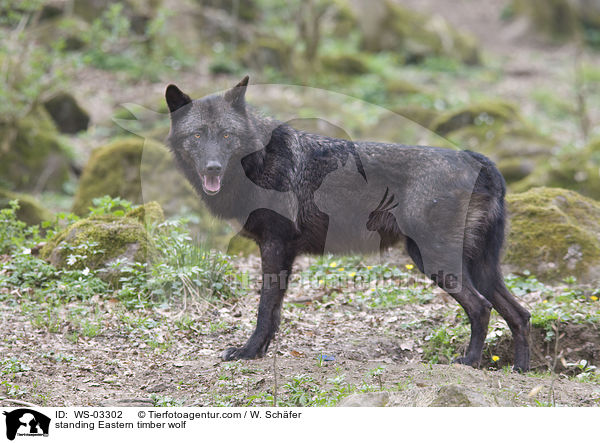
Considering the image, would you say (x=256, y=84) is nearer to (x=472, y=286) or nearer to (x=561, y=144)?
(x=561, y=144)

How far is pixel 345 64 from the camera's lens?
20.3 metres

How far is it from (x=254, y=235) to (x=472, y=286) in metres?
2.09

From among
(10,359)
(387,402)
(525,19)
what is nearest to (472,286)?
(387,402)

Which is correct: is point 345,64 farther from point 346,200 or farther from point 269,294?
point 269,294

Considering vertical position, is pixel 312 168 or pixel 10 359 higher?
pixel 312 168

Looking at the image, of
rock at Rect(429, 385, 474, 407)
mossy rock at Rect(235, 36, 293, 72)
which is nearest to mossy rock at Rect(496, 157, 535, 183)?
rock at Rect(429, 385, 474, 407)

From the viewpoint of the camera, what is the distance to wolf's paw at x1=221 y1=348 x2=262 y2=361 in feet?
19.4

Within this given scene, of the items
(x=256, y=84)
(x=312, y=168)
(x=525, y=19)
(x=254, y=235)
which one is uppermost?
(x=525, y=19)

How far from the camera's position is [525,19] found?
25875 millimetres

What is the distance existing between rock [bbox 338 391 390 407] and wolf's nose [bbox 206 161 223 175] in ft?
7.51

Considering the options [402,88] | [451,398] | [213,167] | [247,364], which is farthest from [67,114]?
[451,398]

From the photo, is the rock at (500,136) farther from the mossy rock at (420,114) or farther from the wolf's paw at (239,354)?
the wolf's paw at (239,354)

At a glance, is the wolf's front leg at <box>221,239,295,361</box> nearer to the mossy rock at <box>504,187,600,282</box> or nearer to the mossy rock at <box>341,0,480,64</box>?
the mossy rock at <box>504,187,600,282</box>
